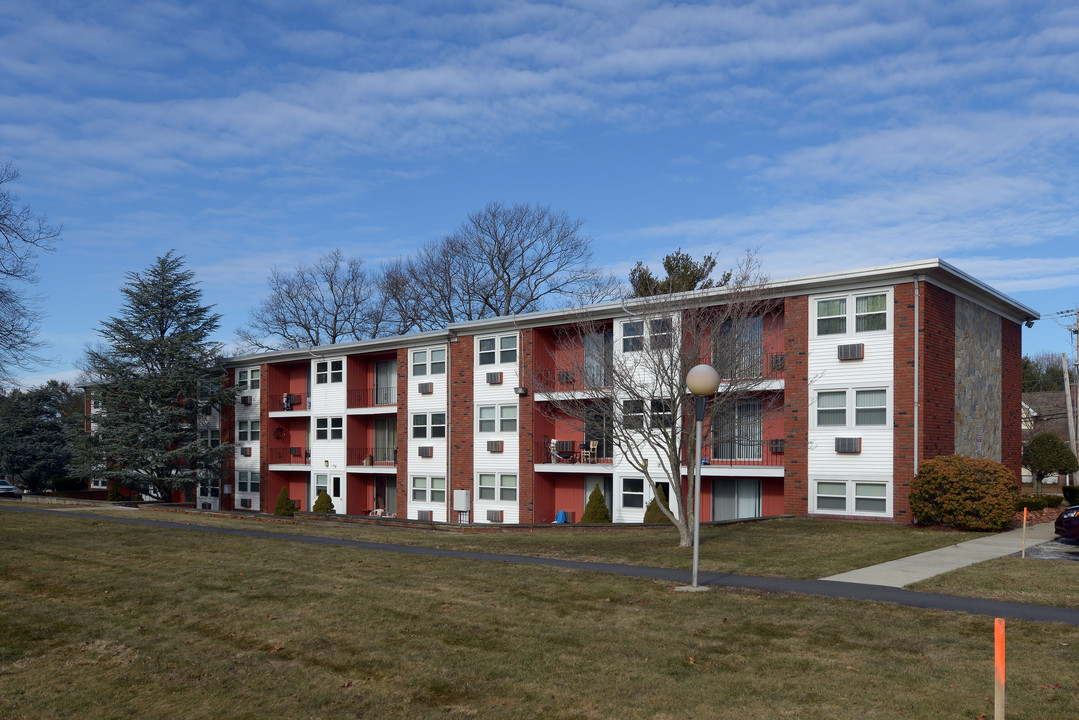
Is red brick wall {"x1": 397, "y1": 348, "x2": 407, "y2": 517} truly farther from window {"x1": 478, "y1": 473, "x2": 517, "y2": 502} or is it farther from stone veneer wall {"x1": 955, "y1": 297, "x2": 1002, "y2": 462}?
stone veneer wall {"x1": 955, "y1": 297, "x2": 1002, "y2": 462}

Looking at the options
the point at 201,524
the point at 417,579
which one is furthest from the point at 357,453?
the point at 417,579

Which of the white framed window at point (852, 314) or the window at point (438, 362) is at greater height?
the white framed window at point (852, 314)

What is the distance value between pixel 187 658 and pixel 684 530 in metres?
11.4

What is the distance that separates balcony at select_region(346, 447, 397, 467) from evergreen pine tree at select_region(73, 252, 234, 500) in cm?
817

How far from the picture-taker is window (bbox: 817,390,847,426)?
2488cm

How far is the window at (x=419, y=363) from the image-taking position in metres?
37.3

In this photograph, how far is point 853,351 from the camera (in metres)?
24.4

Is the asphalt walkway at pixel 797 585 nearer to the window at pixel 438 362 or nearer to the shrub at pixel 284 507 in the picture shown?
the window at pixel 438 362

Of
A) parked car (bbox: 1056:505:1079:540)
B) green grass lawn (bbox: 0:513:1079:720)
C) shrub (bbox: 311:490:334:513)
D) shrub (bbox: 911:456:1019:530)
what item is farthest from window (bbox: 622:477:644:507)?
Result: green grass lawn (bbox: 0:513:1079:720)

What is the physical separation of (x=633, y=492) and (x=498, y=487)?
20.2 feet

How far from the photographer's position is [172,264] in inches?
1750

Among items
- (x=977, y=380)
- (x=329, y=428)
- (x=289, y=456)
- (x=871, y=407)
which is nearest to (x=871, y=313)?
(x=871, y=407)

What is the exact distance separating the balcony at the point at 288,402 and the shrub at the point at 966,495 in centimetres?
3011

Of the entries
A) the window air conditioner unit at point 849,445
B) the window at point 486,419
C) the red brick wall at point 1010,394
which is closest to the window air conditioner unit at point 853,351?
the window air conditioner unit at point 849,445
